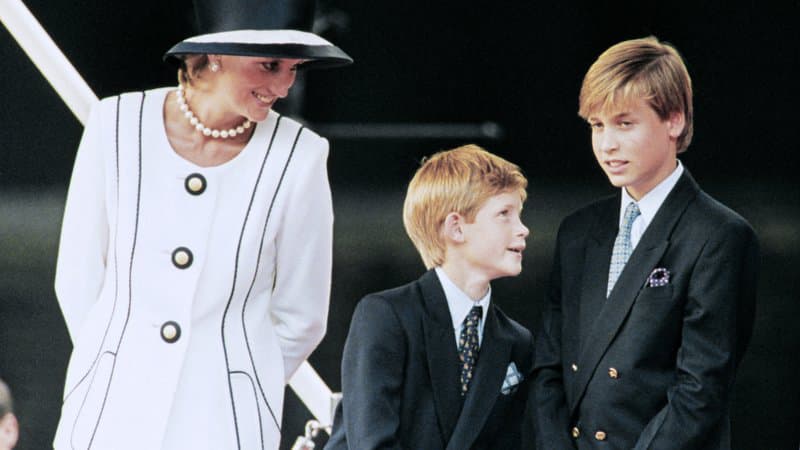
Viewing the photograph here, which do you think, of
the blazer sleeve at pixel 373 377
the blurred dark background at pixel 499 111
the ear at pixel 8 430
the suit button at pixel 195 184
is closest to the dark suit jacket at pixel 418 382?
the blazer sleeve at pixel 373 377

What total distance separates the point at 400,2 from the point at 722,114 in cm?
161

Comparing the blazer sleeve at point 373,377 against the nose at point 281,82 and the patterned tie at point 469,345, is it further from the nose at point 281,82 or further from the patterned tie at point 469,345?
the nose at point 281,82

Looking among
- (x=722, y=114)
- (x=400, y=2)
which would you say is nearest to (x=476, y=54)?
(x=400, y=2)

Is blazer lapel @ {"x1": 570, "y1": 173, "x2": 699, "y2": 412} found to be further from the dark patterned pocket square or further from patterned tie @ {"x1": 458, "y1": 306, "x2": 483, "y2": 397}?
patterned tie @ {"x1": 458, "y1": 306, "x2": 483, "y2": 397}

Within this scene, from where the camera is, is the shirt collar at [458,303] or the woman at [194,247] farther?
the shirt collar at [458,303]

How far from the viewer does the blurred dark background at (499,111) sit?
6.75 m

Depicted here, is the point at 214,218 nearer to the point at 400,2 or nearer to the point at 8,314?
the point at 8,314

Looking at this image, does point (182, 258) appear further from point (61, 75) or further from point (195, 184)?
point (61, 75)

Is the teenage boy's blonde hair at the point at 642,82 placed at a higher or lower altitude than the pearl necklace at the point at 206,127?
higher

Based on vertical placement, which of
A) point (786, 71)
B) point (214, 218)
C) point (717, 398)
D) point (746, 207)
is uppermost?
point (214, 218)

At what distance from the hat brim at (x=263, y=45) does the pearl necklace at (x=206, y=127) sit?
102 millimetres

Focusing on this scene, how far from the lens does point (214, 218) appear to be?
2801 millimetres

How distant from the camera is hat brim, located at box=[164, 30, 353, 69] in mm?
2697

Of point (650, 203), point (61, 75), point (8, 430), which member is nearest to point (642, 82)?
point (650, 203)
